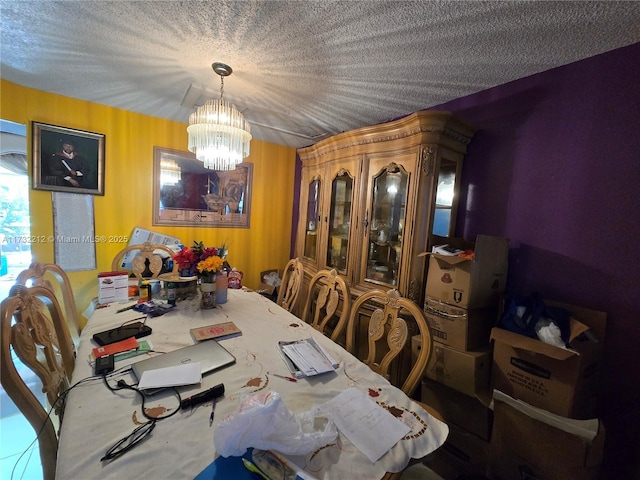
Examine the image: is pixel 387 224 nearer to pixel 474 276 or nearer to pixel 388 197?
pixel 388 197

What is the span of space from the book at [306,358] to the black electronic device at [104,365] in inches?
25.0

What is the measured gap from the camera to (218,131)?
1510 mm

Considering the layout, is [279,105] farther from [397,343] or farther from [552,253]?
[552,253]

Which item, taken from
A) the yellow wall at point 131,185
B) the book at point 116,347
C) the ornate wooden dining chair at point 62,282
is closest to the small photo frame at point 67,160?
the yellow wall at point 131,185

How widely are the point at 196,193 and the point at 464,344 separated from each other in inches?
107

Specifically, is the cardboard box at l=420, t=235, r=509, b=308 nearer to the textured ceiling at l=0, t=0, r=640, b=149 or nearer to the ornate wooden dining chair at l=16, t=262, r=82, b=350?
the textured ceiling at l=0, t=0, r=640, b=149

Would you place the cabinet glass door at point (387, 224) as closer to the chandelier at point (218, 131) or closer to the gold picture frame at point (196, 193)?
the chandelier at point (218, 131)

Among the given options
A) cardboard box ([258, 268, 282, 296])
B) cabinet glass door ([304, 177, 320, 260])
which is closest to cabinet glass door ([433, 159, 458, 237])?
cabinet glass door ([304, 177, 320, 260])

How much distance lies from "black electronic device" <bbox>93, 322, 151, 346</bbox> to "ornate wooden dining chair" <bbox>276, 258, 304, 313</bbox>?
3.00 feet

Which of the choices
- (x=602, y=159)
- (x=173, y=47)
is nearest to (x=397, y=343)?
(x=602, y=159)

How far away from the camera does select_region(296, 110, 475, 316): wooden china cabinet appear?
1749mm

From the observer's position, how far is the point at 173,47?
142 centimetres

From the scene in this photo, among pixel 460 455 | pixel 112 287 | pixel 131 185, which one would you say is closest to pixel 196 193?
pixel 131 185

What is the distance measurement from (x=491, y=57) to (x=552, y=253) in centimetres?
113
